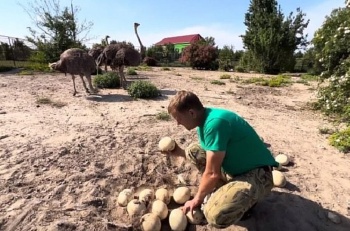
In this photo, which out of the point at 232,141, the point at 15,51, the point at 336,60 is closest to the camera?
the point at 232,141

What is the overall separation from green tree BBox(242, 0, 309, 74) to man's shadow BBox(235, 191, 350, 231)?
2192 centimetres

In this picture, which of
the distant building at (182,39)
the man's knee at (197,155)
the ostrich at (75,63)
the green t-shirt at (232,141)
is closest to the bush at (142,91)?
the ostrich at (75,63)

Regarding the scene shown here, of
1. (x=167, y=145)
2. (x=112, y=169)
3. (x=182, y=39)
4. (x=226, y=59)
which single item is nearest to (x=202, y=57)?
(x=226, y=59)

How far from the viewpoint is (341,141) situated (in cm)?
496

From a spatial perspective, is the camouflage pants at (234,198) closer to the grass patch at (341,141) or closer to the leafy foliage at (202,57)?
the grass patch at (341,141)

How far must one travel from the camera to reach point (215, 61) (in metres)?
25.9

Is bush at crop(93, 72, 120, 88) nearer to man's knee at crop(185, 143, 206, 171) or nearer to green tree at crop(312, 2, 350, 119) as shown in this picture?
green tree at crop(312, 2, 350, 119)

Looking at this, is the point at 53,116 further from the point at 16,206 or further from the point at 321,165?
the point at 321,165

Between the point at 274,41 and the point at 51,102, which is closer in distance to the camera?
the point at 51,102

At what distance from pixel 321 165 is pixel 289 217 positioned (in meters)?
1.45

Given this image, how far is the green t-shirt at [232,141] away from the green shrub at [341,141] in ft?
8.17

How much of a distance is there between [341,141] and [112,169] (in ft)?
11.6

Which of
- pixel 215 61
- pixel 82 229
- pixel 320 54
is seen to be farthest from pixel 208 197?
pixel 215 61

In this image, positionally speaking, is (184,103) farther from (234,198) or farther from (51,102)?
(51,102)
